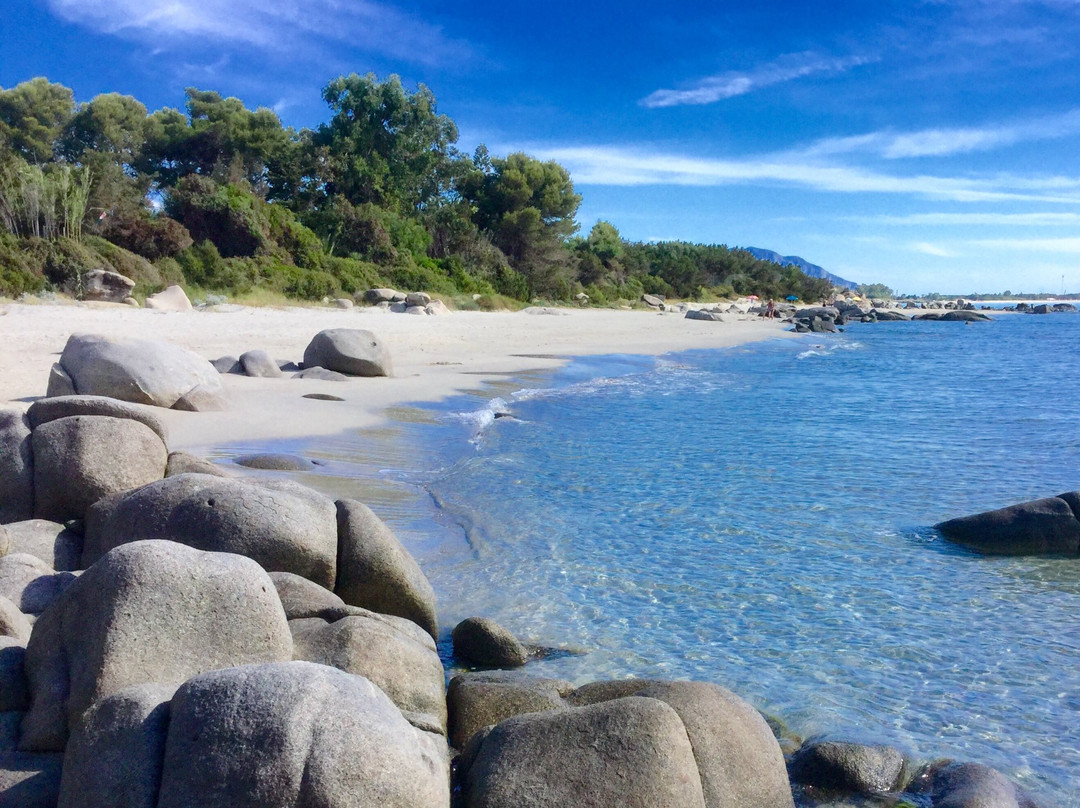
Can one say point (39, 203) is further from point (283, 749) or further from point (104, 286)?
point (283, 749)

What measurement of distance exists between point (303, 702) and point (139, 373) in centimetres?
860

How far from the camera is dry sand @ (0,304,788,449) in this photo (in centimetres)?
1067

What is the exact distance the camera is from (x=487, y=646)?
5.00 meters

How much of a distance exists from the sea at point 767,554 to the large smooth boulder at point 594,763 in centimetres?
153

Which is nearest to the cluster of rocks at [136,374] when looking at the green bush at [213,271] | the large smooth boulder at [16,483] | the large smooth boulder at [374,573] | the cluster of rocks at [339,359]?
the cluster of rocks at [339,359]

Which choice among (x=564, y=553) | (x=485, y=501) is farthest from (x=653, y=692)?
(x=485, y=501)

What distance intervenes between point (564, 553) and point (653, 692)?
3288 millimetres

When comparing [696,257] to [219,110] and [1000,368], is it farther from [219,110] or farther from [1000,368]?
[1000,368]

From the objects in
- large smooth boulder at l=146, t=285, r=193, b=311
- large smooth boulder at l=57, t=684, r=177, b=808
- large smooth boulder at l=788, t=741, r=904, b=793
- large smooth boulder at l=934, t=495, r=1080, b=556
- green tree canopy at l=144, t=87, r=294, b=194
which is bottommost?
large smooth boulder at l=788, t=741, r=904, b=793

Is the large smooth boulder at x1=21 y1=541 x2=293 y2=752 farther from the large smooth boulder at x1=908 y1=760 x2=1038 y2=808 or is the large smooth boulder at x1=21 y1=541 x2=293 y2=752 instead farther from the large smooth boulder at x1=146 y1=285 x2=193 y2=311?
the large smooth boulder at x1=146 y1=285 x2=193 y2=311

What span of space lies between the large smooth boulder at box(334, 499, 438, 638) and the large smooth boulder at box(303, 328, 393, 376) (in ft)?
33.2

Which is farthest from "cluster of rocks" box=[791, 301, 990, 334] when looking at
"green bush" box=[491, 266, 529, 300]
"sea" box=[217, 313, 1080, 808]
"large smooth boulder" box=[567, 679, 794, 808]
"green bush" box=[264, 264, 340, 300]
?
"large smooth boulder" box=[567, 679, 794, 808]

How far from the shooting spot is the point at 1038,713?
15.2 feet

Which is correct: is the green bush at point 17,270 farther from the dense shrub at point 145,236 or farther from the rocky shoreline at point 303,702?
the rocky shoreline at point 303,702
